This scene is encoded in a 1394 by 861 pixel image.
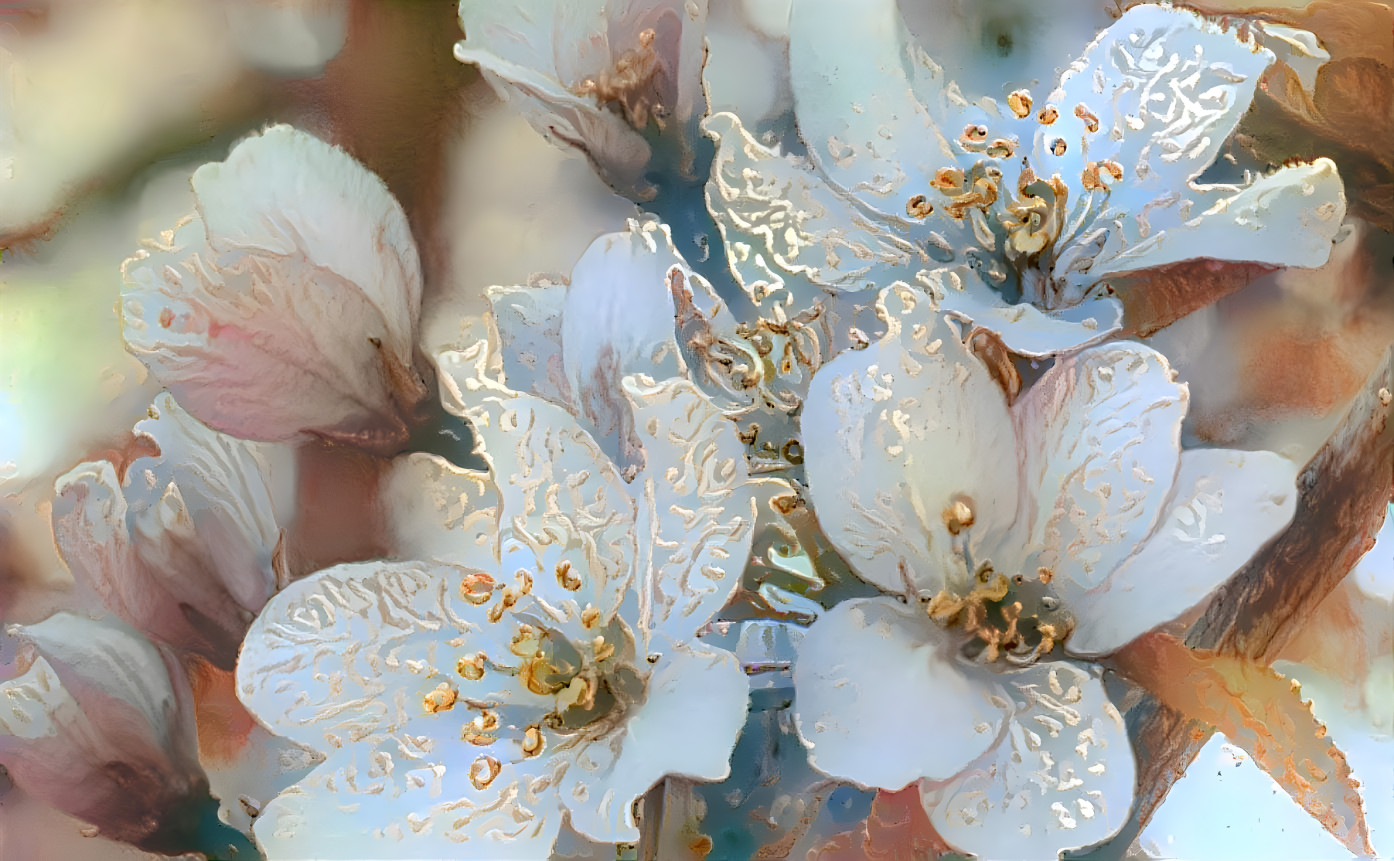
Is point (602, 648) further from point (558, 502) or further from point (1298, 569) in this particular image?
point (1298, 569)

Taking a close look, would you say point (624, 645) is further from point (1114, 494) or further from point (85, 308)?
point (85, 308)

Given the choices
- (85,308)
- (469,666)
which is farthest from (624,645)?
(85,308)

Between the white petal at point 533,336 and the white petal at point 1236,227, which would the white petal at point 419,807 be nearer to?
the white petal at point 533,336

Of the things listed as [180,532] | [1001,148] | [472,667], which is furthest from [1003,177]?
[180,532]

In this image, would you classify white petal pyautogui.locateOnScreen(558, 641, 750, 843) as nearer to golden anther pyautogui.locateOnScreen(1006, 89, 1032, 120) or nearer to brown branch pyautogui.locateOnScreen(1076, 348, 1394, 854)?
brown branch pyautogui.locateOnScreen(1076, 348, 1394, 854)

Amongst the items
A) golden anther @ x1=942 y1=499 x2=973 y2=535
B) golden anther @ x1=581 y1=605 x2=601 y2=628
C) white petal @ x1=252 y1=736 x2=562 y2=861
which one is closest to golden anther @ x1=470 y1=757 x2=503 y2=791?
white petal @ x1=252 y1=736 x2=562 y2=861

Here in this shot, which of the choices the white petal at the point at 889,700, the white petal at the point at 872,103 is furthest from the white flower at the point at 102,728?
the white petal at the point at 872,103
